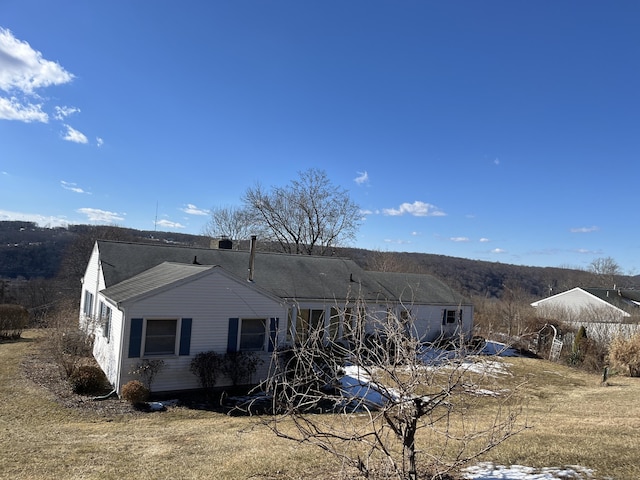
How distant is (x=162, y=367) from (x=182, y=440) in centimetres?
464

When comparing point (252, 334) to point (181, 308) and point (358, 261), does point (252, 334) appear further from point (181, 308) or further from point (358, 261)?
point (358, 261)

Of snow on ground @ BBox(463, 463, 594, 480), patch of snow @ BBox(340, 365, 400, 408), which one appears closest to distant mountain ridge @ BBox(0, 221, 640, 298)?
snow on ground @ BBox(463, 463, 594, 480)

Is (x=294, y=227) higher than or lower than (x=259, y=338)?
higher

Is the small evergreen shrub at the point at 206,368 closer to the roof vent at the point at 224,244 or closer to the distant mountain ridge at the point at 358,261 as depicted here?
the roof vent at the point at 224,244

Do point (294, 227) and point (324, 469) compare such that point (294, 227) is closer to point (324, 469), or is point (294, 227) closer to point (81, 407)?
point (81, 407)

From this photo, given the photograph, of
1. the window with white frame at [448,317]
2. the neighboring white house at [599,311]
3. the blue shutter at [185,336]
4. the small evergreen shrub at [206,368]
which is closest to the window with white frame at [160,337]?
the blue shutter at [185,336]

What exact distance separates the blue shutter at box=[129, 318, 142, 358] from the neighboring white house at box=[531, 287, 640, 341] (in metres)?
24.1

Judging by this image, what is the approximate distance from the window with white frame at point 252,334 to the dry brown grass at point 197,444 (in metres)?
3.13

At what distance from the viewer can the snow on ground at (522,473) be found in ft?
17.5

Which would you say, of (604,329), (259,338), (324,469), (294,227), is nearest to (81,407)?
(259,338)

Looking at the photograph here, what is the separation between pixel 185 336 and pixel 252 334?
2276 millimetres

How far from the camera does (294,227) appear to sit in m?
43.2

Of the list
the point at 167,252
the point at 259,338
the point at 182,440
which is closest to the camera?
the point at 182,440

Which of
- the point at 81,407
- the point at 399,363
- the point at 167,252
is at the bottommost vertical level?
the point at 81,407
